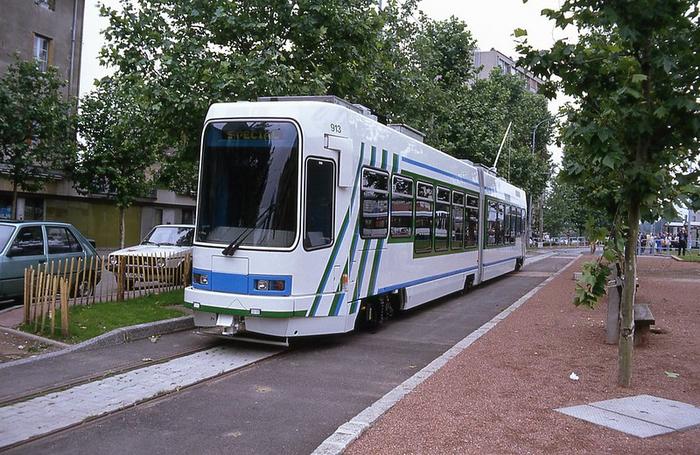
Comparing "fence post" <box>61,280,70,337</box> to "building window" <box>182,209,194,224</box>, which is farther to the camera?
"building window" <box>182,209,194,224</box>

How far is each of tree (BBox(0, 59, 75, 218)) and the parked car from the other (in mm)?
5973

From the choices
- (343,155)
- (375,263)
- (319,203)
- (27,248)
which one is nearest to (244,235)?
(319,203)

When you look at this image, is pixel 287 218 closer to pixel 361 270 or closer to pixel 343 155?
pixel 343 155

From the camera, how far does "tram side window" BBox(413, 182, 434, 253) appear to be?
1169 centimetres

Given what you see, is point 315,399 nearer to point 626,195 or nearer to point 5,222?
point 626,195

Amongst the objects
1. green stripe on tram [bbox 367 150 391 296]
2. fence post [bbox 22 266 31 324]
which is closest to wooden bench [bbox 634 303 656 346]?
green stripe on tram [bbox 367 150 391 296]

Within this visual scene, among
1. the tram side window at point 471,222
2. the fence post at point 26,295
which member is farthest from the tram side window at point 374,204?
the tram side window at point 471,222

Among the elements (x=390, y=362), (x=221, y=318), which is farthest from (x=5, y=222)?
(x=390, y=362)

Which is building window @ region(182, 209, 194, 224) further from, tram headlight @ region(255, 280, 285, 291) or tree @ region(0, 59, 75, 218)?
tram headlight @ region(255, 280, 285, 291)

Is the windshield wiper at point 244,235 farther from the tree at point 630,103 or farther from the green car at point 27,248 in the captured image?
the green car at point 27,248

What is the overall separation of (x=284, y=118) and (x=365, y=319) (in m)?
3.76

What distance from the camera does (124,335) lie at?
8844 mm

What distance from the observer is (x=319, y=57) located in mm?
13039

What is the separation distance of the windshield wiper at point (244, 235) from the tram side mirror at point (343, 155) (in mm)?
1109
